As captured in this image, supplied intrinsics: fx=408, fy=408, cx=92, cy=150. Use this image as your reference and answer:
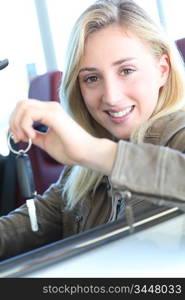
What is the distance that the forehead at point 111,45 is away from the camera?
80 centimetres

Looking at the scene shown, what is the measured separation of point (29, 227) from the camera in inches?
36.9

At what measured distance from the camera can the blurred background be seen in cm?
288

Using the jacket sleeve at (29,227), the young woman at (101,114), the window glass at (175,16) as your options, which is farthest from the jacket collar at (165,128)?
the window glass at (175,16)

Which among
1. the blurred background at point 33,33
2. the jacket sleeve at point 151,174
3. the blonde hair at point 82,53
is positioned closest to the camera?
the jacket sleeve at point 151,174

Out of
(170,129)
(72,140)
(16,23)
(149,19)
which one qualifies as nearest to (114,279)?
(72,140)

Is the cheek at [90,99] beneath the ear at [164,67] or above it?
beneath

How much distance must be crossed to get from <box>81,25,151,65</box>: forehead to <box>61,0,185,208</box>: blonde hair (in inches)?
0.4

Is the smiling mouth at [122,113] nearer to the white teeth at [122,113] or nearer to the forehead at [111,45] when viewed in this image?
the white teeth at [122,113]

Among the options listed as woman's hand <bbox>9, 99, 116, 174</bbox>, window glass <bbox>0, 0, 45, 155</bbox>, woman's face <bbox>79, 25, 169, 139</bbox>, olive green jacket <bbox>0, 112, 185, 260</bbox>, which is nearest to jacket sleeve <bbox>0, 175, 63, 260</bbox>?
olive green jacket <bbox>0, 112, 185, 260</bbox>

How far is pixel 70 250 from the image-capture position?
572mm

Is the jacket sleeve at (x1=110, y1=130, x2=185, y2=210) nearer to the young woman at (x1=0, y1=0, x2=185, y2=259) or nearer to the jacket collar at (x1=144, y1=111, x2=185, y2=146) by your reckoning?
the young woman at (x1=0, y1=0, x2=185, y2=259)

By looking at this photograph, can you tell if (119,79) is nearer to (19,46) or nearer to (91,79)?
(91,79)

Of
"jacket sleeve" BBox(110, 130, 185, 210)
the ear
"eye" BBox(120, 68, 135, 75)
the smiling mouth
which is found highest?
"eye" BBox(120, 68, 135, 75)

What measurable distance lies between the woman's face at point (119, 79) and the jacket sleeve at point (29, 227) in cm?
26
